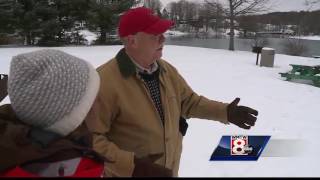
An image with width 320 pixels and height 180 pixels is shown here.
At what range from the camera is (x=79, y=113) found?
4.30ft

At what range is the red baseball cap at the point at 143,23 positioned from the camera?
6.93 ft

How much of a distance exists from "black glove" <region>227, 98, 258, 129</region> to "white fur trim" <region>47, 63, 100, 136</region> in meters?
1.21

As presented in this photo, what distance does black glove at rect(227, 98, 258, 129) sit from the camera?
7.79 ft

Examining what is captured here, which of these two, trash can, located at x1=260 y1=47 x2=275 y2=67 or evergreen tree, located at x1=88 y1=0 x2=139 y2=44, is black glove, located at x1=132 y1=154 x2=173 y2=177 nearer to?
trash can, located at x1=260 y1=47 x2=275 y2=67

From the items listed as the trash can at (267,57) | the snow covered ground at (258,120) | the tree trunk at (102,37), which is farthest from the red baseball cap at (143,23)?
the tree trunk at (102,37)

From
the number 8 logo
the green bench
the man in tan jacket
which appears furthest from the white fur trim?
the green bench

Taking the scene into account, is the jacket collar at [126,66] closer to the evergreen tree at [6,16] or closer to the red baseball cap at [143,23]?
the red baseball cap at [143,23]

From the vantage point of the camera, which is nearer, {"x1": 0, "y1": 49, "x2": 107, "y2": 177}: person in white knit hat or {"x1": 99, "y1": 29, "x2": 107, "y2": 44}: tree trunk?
{"x1": 0, "y1": 49, "x2": 107, "y2": 177}: person in white knit hat

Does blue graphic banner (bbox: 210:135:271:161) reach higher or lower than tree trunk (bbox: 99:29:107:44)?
lower

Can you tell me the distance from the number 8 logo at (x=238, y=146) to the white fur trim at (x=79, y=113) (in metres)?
2.79

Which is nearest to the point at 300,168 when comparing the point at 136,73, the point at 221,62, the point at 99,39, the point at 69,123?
the point at 136,73

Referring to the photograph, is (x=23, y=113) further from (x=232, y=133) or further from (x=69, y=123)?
(x=232, y=133)

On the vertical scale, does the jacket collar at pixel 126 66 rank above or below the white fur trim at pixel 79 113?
above

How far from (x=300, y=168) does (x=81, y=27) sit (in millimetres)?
24367
